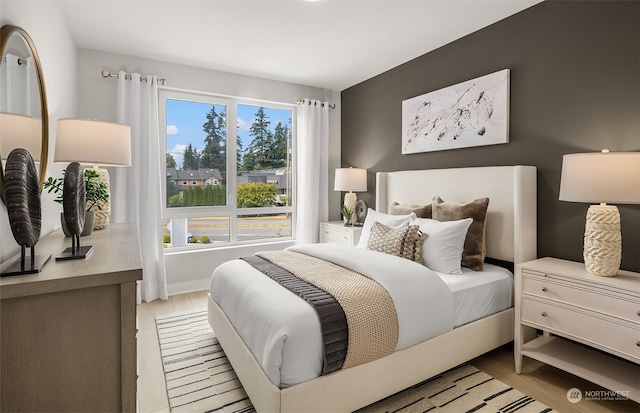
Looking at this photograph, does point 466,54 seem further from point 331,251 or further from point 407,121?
point 331,251

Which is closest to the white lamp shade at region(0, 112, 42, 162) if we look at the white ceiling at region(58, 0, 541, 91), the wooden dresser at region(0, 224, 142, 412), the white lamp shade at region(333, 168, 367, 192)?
the wooden dresser at region(0, 224, 142, 412)

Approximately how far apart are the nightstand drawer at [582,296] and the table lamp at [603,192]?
0.17 m

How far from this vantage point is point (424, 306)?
1.99 metres

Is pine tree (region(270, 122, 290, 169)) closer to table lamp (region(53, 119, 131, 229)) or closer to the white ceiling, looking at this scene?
the white ceiling

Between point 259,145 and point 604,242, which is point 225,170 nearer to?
point 259,145

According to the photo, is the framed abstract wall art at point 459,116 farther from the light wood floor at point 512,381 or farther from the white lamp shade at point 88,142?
the white lamp shade at point 88,142

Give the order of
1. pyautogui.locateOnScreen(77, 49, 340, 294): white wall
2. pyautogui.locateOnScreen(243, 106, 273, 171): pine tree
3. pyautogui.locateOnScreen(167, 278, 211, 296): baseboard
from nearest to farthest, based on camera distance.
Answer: pyautogui.locateOnScreen(77, 49, 340, 294): white wall → pyautogui.locateOnScreen(167, 278, 211, 296): baseboard → pyautogui.locateOnScreen(243, 106, 273, 171): pine tree

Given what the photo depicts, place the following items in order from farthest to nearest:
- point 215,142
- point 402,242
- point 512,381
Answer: point 215,142 < point 402,242 < point 512,381

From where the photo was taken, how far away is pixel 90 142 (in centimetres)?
193

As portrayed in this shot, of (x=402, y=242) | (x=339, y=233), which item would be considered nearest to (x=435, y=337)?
(x=402, y=242)

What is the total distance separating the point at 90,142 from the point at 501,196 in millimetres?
2902

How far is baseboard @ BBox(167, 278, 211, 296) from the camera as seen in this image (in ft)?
12.6

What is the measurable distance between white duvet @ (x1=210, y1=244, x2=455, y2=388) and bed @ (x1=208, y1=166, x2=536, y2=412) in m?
0.05

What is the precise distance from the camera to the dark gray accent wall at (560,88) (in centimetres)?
212
